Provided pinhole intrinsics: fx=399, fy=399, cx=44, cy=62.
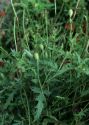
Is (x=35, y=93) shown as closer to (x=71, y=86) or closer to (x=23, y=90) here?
(x=23, y=90)

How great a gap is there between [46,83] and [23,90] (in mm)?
129

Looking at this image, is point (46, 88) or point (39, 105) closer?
point (39, 105)

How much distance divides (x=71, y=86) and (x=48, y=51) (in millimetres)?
225

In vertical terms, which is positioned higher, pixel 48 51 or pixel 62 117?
pixel 48 51

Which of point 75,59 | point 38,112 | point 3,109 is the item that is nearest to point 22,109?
point 3,109

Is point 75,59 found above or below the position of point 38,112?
above

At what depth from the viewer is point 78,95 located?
75.2 inches

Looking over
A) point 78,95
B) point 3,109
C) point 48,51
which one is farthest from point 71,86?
point 3,109

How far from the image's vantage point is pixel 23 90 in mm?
1931

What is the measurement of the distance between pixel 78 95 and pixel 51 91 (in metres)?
0.13

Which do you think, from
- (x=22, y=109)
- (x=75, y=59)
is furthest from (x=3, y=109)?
(x=75, y=59)

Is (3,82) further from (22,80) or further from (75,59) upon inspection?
(75,59)

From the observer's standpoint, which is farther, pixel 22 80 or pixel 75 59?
pixel 22 80

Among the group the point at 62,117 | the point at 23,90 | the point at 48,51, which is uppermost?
the point at 48,51
